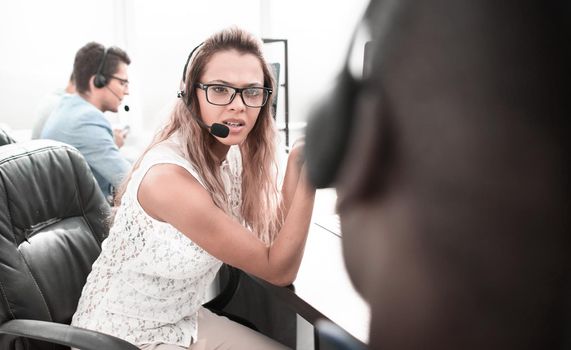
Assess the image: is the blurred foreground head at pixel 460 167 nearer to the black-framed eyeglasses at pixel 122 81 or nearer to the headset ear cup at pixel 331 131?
the headset ear cup at pixel 331 131

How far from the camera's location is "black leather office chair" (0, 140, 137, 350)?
3.20 feet

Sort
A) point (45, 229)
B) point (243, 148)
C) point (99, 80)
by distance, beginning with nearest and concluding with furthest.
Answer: point (45, 229) < point (243, 148) < point (99, 80)

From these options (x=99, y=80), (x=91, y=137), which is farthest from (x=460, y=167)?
(x=99, y=80)

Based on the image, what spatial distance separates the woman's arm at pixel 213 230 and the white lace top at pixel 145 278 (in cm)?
4

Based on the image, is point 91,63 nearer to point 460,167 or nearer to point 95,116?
point 95,116

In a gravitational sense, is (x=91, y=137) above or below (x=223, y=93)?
below

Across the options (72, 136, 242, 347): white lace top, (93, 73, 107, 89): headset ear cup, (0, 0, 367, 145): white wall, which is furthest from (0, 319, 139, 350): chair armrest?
(0, 0, 367, 145): white wall

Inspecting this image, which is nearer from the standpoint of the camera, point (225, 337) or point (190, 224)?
point (190, 224)

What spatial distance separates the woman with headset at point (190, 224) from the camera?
37.9 inches

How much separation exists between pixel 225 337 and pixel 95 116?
4.37 feet

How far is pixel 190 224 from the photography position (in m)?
0.96

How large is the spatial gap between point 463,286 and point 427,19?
0.08 m

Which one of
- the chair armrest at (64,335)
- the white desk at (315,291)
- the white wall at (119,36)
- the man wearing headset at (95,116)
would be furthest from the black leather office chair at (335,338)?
the white wall at (119,36)

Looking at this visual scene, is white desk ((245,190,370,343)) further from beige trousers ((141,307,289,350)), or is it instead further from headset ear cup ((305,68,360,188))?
headset ear cup ((305,68,360,188))
